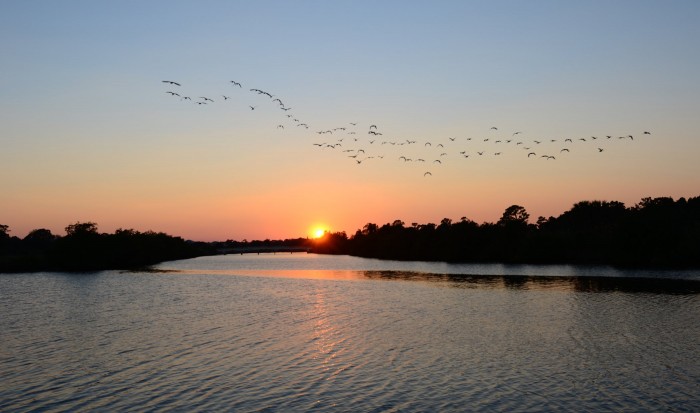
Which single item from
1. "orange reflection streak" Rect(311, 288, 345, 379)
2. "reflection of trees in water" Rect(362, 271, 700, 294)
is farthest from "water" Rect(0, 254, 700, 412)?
"reflection of trees in water" Rect(362, 271, 700, 294)

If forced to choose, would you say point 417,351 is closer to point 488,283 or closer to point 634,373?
point 634,373

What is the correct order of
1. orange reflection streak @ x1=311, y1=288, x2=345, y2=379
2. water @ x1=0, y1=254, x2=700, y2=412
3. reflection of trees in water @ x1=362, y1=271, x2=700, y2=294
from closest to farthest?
water @ x1=0, y1=254, x2=700, y2=412
orange reflection streak @ x1=311, y1=288, x2=345, y2=379
reflection of trees in water @ x1=362, y1=271, x2=700, y2=294

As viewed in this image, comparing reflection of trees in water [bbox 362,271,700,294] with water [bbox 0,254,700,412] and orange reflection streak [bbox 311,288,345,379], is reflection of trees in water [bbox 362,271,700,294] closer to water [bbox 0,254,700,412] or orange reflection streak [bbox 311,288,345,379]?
water [bbox 0,254,700,412]

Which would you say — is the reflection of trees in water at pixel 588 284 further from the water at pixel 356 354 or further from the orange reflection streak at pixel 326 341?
the orange reflection streak at pixel 326 341

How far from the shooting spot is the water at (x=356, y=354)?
111ft

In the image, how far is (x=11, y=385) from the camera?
37.1m

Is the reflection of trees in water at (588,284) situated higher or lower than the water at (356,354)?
higher

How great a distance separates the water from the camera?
3384 centimetres

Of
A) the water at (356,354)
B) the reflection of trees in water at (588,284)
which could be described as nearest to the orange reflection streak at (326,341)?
the water at (356,354)

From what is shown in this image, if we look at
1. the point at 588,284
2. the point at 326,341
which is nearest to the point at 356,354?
the point at 326,341

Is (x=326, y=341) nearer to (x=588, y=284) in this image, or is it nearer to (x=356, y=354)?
(x=356, y=354)

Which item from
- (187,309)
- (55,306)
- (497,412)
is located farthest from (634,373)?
(55,306)

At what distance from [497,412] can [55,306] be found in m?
74.3

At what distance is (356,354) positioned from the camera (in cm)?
4678
